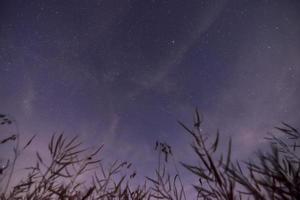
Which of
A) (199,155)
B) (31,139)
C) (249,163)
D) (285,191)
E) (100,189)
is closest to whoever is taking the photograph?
(285,191)

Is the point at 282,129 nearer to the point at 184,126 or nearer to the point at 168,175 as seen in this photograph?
the point at 168,175

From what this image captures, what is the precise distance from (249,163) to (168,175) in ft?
9.53

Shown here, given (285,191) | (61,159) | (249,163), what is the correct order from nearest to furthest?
(285,191) < (249,163) < (61,159)

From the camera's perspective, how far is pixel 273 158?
1.03 metres

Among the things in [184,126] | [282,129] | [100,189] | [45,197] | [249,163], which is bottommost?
[249,163]

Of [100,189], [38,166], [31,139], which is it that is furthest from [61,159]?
[100,189]

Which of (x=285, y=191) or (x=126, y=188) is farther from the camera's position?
(x=126, y=188)

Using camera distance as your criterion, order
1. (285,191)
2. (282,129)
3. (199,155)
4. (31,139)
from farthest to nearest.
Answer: (282,129), (31,139), (199,155), (285,191)

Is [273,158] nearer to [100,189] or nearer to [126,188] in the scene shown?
[126,188]

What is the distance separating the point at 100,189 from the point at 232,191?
11.8 feet

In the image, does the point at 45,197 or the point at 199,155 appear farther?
the point at 45,197

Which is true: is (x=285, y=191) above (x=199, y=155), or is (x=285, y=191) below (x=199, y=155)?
below

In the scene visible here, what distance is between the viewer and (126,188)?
3.82 metres

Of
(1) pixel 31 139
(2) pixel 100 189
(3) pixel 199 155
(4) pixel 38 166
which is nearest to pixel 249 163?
(3) pixel 199 155
